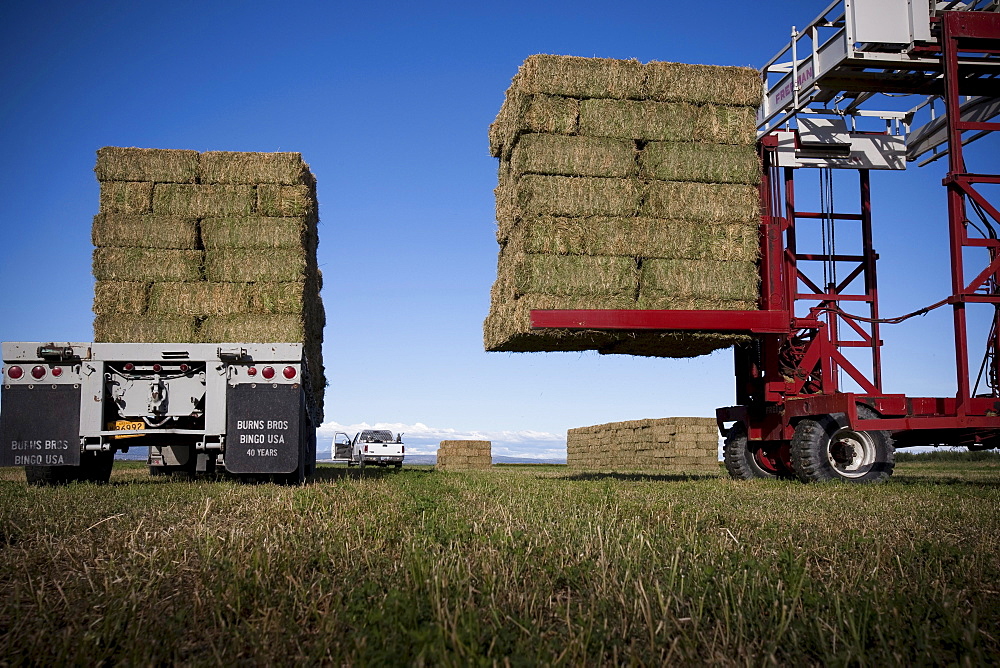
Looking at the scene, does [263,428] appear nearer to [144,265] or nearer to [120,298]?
[120,298]

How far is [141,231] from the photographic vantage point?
49.6ft

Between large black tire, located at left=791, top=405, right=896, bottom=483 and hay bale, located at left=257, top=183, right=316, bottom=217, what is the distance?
8.79 m

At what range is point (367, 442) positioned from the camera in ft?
112

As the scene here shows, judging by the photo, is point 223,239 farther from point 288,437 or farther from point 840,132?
point 840,132

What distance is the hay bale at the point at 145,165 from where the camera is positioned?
50.4 ft

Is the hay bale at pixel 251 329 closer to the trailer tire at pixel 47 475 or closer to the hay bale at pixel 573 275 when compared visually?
the trailer tire at pixel 47 475

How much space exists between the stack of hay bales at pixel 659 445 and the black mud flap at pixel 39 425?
709 inches

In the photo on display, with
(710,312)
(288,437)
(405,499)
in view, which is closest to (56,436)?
(288,437)

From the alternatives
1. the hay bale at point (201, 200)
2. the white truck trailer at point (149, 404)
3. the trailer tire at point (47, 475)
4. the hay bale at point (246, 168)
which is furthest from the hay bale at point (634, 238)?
the trailer tire at point (47, 475)

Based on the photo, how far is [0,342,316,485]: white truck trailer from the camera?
35.2 ft

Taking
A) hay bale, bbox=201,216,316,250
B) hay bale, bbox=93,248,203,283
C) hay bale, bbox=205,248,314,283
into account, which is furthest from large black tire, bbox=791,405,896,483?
hay bale, bbox=93,248,203,283

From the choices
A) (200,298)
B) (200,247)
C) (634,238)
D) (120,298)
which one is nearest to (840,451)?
(634,238)

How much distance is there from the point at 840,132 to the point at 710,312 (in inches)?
194

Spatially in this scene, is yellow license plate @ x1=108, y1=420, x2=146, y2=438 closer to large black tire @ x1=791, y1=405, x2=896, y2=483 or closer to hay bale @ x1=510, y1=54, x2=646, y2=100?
hay bale @ x1=510, y1=54, x2=646, y2=100
